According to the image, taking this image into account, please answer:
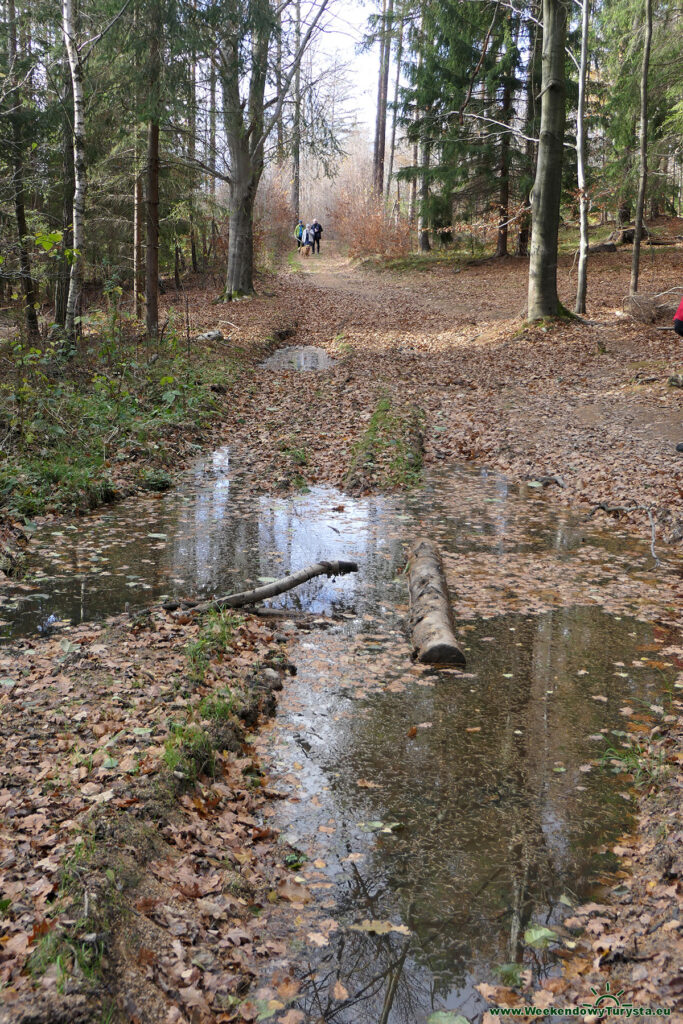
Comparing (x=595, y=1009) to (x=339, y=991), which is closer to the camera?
(x=595, y=1009)

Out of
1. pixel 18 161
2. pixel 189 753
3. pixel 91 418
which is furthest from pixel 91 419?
pixel 18 161

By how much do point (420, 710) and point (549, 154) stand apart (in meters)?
16.2

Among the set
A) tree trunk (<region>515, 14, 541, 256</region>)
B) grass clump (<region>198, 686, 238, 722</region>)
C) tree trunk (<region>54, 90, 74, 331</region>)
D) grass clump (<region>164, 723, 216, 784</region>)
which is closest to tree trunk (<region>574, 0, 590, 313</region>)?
tree trunk (<region>54, 90, 74, 331</region>)

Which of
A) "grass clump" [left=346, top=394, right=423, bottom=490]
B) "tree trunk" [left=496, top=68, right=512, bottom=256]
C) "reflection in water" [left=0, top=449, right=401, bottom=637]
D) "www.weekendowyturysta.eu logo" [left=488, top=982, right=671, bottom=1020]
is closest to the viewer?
"www.weekendowyturysta.eu logo" [left=488, top=982, right=671, bottom=1020]

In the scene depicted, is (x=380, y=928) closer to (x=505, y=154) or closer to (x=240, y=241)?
(x=240, y=241)

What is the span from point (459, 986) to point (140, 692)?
8.29 ft

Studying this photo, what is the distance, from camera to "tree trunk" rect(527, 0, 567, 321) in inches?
680

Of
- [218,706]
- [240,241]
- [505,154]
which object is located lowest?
[218,706]

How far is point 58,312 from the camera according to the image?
20.4 meters

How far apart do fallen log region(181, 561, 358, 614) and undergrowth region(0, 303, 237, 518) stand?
3099 mm

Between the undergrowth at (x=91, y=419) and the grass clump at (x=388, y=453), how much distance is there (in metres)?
2.54

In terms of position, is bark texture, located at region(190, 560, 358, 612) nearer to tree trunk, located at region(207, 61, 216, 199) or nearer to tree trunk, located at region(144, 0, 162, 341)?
tree trunk, located at region(144, 0, 162, 341)

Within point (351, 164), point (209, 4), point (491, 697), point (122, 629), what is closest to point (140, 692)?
point (122, 629)

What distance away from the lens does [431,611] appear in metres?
5.96
